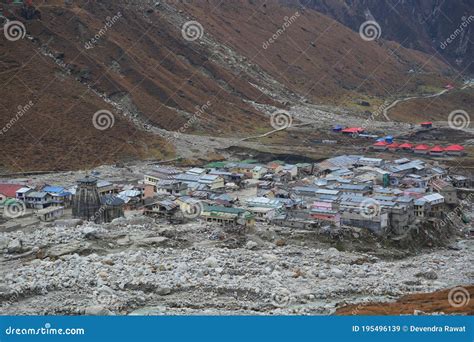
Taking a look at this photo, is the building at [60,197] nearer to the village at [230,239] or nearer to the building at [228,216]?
the village at [230,239]


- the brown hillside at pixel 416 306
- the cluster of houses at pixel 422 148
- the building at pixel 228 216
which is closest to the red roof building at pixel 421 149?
the cluster of houses at pixel 422 148

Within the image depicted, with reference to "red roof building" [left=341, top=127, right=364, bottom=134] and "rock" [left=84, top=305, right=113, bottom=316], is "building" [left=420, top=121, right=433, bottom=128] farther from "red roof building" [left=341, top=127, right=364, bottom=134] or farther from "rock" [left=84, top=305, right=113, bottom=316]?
"rock" [left=84, top=305, right=113, bottom=316]

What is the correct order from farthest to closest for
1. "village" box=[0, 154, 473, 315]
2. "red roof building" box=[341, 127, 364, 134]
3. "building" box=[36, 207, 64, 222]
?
"red roof building" box=[341, 127, 364, 134]
"building" box=[36, 207, 64, 222]
"village" box=[0, 154, 473, 315]

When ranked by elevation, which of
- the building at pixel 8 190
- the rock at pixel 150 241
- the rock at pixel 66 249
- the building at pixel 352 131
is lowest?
the rock at pixel 66 249

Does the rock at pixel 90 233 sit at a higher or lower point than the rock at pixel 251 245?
higher

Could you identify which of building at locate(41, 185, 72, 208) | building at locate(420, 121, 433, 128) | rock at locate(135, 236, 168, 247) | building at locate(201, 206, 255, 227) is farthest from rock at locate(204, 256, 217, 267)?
building at locate(420, 121, 433, 128)

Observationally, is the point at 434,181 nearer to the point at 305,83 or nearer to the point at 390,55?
the point at 305,83

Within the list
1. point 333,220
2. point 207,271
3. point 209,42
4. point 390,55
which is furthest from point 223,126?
point 390,55

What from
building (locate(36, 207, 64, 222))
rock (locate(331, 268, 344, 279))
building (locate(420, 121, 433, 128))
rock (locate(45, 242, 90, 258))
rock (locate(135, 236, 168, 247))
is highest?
building (locate(420, 121, 433, 128))
